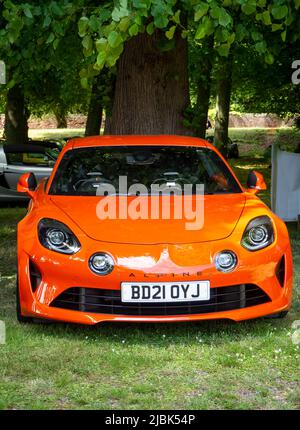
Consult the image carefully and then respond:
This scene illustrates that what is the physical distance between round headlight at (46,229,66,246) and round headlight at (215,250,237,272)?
3.63 feet

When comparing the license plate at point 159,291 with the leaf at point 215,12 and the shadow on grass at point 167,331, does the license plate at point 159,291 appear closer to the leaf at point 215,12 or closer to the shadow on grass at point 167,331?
the shadow on grass at point 167,331

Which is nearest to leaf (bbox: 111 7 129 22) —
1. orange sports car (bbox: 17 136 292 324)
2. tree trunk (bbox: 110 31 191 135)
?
orange sports car (bbox: 17 136 292 324)

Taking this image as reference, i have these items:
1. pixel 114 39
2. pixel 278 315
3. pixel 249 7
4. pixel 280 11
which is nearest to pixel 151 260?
pixel 278 315

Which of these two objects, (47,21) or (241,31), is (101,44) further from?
(241,31)

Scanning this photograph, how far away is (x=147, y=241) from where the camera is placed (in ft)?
16.6

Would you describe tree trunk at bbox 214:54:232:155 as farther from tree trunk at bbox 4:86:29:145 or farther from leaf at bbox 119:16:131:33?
leaf at bbox 119:16:131:33

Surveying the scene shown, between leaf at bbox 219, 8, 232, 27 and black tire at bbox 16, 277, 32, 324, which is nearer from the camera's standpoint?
black tire at bbox 16, 277, 32, 324

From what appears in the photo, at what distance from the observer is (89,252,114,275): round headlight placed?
493 centimetres

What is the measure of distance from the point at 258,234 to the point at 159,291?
36.0 inches

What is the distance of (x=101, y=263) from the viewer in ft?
16.3

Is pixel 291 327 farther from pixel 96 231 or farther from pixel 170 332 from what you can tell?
pixel 96 231

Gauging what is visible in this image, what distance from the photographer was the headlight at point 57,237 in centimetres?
507

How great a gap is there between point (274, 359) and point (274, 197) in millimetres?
5879

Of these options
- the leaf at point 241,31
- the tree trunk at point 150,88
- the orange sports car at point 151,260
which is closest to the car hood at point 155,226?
the orange sports car at point 151,260
